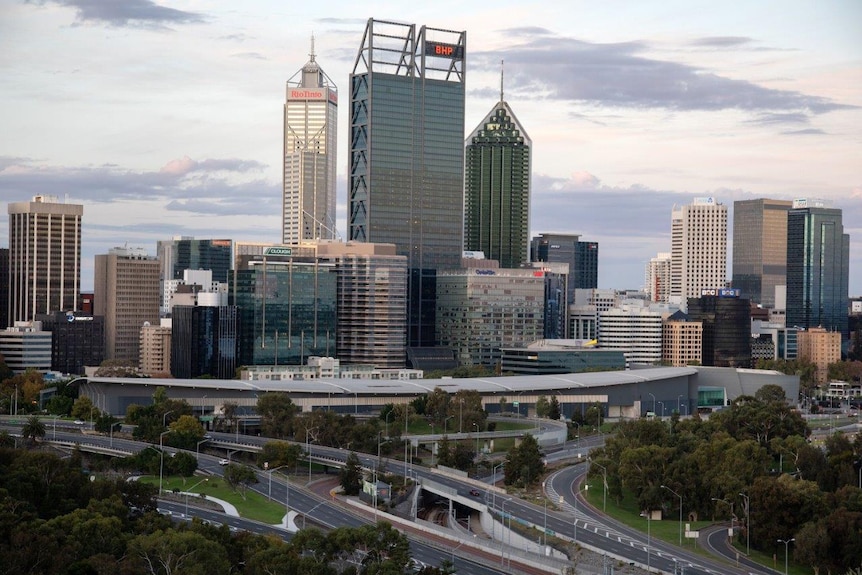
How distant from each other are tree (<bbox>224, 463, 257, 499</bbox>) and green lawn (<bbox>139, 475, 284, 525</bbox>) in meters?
0.59

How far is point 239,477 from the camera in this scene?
128m

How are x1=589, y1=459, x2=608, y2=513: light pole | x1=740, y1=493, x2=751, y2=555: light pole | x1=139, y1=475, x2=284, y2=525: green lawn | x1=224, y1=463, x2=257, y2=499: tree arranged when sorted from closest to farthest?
x1=740, y1=493, x2=751, y2=555: light pole < x1=139, y1=475, x2=284, y2=525: green lawn < x1=224, y1=463, x2=257, y2=499: tree < x1=589, y1=459, x2=608, y2=513: light pole

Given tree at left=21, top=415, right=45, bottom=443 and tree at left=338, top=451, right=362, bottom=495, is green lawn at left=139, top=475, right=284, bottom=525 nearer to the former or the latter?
tree at left=338, top=451, right=362, bottom=495

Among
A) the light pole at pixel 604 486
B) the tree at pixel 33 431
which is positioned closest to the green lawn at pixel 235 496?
the tree at pixel 33 431

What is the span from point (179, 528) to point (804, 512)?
1964 inches

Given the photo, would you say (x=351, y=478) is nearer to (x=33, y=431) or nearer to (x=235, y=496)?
(x=235, y=496)

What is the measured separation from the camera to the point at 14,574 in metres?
88.7

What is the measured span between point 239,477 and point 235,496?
1722 millimetres

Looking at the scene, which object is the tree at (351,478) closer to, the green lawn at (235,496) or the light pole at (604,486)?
the green lawn at (235,496)

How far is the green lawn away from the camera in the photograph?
394 ft

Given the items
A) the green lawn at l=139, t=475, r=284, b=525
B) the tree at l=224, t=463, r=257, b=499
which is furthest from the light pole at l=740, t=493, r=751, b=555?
the tree at l=224, t=463, r=257, b=499

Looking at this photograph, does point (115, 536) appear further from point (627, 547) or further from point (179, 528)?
point (627, 547)

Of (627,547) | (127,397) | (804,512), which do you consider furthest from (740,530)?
(127,397)

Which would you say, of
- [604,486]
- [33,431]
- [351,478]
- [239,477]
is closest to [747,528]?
[604,486]
